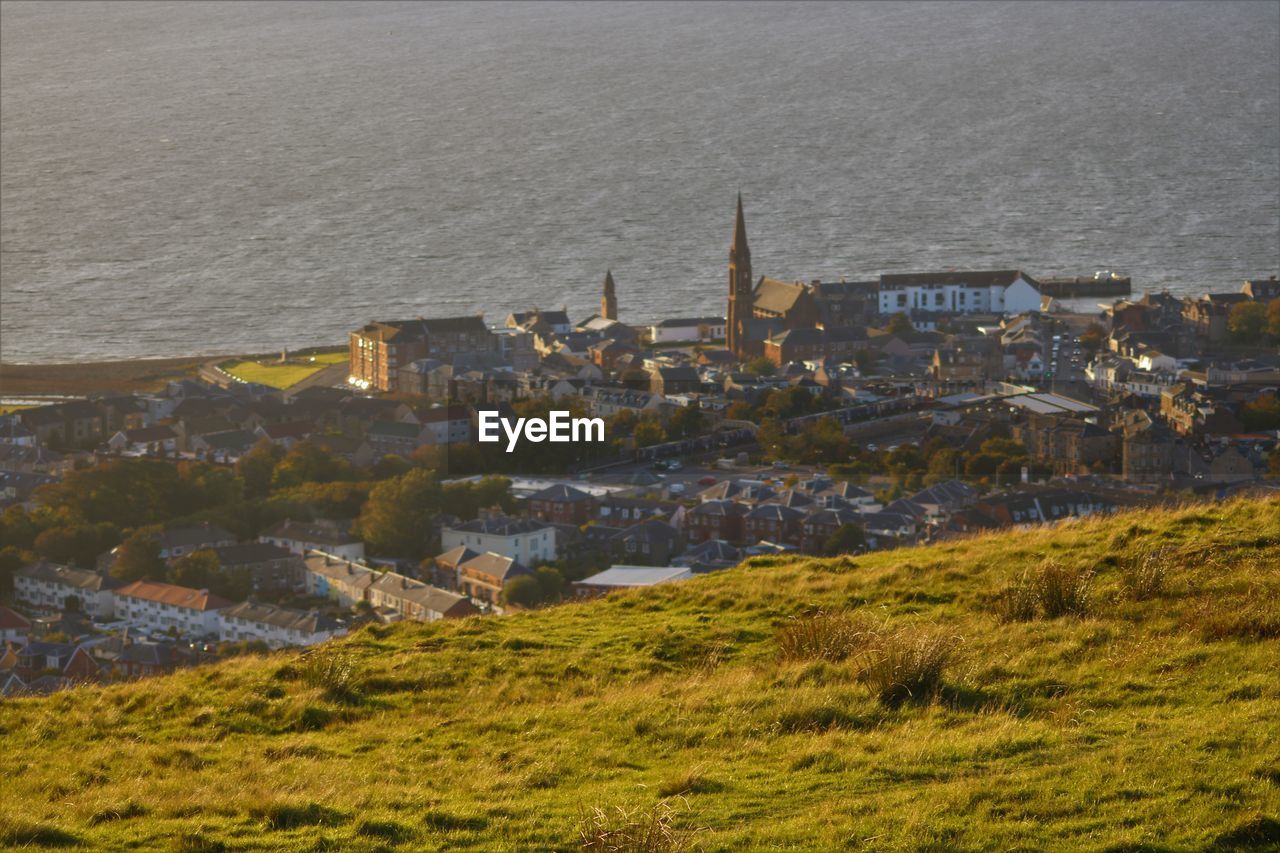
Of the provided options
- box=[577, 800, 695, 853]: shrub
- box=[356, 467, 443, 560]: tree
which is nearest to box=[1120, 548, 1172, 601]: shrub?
box=[577, 800, 695, 853]: shrub

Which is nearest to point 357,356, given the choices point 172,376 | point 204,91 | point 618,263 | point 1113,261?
→ point 172,376

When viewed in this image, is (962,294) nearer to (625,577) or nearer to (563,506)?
(563,506)

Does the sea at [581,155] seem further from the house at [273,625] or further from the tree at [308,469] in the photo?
the house at [273,625]

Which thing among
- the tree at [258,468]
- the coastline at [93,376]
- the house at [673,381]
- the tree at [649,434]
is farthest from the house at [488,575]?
the coastline at [93,376]

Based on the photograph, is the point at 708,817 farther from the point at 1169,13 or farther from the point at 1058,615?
the point at 1169,13

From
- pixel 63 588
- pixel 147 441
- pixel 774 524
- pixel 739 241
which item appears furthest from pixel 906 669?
pixel 739 241

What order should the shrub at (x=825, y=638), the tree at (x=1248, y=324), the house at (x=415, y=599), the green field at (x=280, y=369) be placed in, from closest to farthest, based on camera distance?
the shrub at (x=825, y=638) < the house at (x=415, y=599) < the green field at (x=280, y=369) < the tree at (x=1248, y=324)

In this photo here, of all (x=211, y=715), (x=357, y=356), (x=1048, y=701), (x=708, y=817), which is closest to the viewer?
(x=708, y=817)
